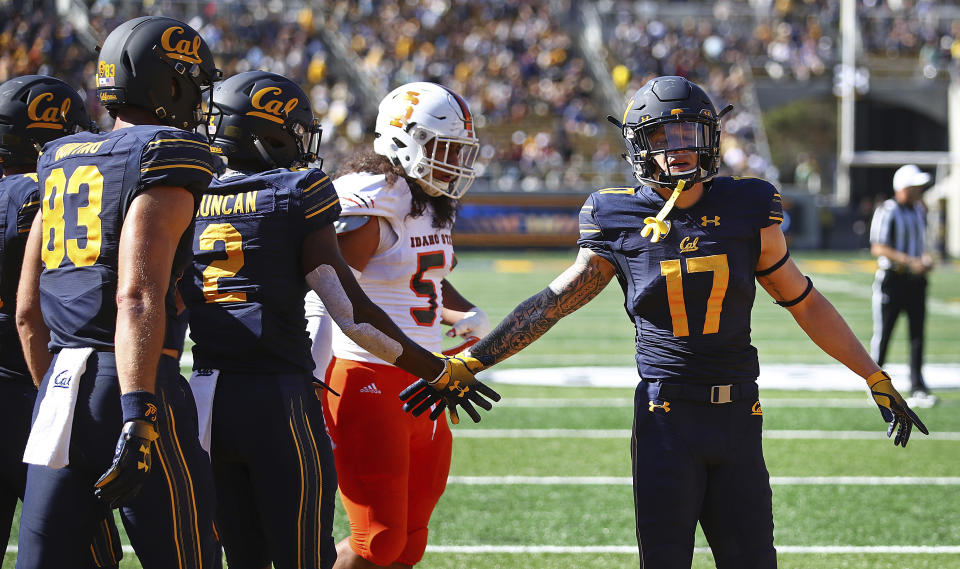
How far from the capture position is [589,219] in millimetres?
3410

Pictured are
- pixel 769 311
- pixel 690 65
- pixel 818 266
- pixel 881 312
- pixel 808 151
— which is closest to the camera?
pixel 881 312

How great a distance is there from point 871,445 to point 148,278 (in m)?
5.61

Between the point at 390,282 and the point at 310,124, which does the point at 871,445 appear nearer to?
the point at 390,282

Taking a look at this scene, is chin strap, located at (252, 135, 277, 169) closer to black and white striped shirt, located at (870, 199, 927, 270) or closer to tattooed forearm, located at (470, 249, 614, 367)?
tattooed forearm, located at (470, 249, 614, 367)

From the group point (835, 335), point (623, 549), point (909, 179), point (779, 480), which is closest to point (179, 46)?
point (835, 335)

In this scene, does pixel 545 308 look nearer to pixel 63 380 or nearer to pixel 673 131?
pixel 673 131

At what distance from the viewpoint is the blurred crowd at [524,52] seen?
83.2 feet

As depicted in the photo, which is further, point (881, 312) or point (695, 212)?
point (881, 312)

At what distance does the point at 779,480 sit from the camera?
6168 millimetres

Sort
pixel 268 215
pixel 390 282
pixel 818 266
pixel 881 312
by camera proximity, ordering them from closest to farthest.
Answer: pixel 268 215 → pixel 390 282 → pixel 881 312 → pixel 818 266

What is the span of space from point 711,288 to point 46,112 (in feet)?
7.38

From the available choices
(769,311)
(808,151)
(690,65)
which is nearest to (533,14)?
(690,65)

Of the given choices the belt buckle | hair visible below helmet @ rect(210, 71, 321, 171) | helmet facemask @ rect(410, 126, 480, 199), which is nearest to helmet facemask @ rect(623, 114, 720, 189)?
the belt buckle

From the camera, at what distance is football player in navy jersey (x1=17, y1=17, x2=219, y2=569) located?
8.38ft
